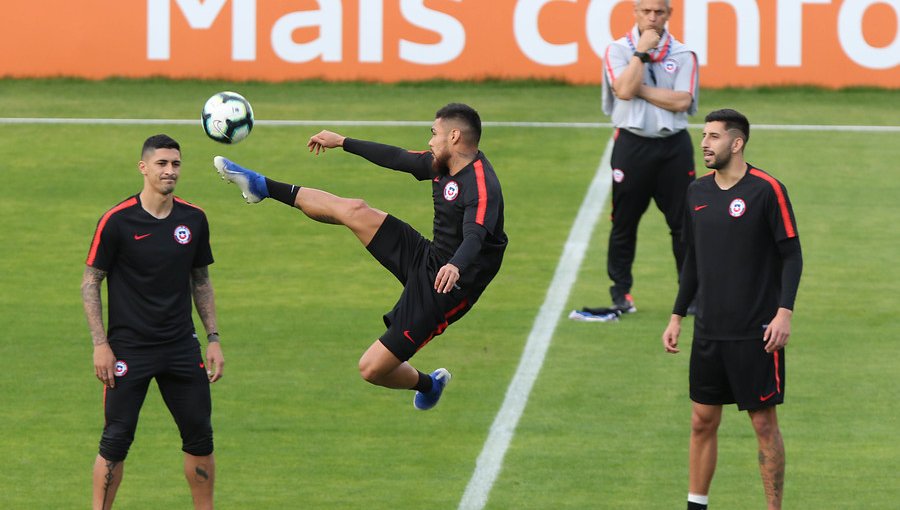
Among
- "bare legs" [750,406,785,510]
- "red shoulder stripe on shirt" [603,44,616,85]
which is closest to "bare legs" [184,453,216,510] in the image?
"bare legs" [750,406,785,510]

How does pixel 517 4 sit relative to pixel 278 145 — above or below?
above

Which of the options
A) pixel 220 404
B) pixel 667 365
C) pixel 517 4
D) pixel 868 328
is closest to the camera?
pixel 220 404

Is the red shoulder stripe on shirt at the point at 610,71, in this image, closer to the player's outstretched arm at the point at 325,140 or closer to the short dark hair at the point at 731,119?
the player's outstretched arm at the point at 325,140

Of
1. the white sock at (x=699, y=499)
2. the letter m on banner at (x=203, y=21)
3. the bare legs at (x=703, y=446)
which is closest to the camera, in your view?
the bare legs at (x=703, y=446)

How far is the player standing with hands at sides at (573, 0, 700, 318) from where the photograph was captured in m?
14.1

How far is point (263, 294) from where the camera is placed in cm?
1611

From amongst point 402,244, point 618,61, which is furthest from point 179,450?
point 618,61

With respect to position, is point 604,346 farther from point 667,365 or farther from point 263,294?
point 263,294

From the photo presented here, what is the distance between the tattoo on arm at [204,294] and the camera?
964 centimetres

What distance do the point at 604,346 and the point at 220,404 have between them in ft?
11.5

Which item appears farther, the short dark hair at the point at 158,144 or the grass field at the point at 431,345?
the grass field at the point at 431,345

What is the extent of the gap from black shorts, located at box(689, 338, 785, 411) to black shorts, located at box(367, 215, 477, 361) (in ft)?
6.22

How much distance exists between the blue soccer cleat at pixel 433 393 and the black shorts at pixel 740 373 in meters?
2.52

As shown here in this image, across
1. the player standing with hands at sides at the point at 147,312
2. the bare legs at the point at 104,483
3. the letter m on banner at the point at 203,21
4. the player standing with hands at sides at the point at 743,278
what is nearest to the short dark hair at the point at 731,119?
the player standing with hands at sides at the point at 743,278
